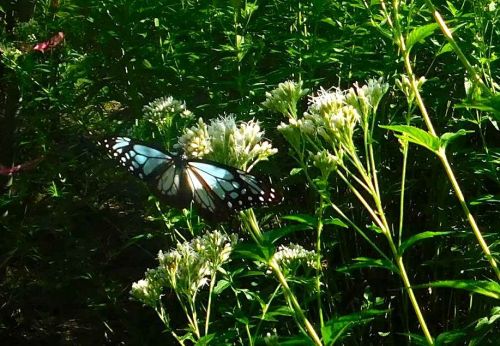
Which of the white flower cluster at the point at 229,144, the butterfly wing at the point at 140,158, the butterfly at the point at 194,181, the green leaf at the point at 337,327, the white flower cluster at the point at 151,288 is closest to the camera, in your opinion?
the green leaf at the point at 337,327

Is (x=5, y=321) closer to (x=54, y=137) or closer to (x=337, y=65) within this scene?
(x=54, y=137)

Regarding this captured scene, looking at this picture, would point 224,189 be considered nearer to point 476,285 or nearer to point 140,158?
Answer: point 140,158

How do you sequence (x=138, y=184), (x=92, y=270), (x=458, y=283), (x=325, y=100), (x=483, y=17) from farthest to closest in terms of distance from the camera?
1. (x=92, y=270)
2. (x=138, y=184)
3. (x=483, y=17)
4. (x=325, y=100)
5. (x=458, y=283)

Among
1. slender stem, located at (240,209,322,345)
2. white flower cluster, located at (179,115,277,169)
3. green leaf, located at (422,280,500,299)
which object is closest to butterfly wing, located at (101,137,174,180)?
white flower cluster, located at (179,115,277,169)

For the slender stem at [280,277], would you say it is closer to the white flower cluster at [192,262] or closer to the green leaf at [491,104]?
the white flower cluster at [192,262]

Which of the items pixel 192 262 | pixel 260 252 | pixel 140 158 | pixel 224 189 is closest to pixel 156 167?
pixel 140 158

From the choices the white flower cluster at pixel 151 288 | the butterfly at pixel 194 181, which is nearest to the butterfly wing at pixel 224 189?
the butterfly at pixel 194 181

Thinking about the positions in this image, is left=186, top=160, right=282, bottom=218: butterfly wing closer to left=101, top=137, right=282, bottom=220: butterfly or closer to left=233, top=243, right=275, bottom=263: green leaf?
left=101, top=137, right=282, bottom=220: butterfly

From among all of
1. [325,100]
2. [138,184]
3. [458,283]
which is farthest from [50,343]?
[458,283]
